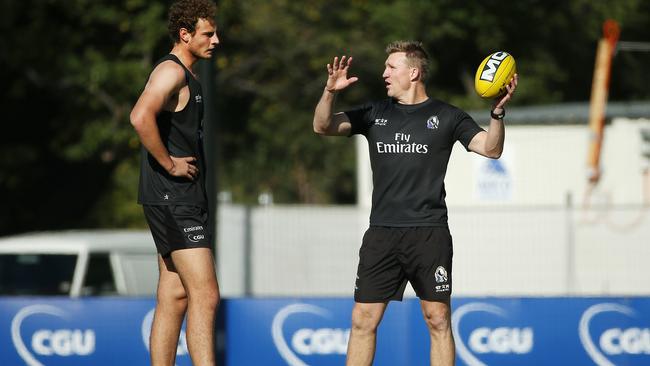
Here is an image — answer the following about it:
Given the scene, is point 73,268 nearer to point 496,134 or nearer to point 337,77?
point 337,77

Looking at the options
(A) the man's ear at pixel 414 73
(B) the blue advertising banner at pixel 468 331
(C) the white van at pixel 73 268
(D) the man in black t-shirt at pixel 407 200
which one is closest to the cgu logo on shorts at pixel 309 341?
(B) the blue advertising banner at pixel 468 331

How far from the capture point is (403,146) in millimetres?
7625

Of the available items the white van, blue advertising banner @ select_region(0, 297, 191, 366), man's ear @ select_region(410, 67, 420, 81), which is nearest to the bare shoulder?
man's ear @ select_region(410, 67, 420, 81)

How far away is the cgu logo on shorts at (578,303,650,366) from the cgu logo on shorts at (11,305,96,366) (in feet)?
11.6

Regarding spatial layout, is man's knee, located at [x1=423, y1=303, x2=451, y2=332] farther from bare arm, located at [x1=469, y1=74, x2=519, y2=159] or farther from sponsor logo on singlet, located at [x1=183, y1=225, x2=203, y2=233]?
sponsor logo on singlet, located at [x1=183, y1=225, x2=203, y2=233]

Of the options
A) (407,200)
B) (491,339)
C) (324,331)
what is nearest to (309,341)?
(324,331)

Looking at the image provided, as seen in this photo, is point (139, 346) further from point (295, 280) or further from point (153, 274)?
point (295, 280)

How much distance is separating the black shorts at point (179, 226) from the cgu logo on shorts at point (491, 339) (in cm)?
294

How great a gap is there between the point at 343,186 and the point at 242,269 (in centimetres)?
1613

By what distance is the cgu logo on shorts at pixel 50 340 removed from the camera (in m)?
9.59

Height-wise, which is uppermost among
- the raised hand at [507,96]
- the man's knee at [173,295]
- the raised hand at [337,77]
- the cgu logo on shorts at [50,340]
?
the raised hand at [337,77]

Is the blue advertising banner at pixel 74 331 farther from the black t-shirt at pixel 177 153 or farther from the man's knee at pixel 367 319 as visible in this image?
the black t-shirt at pixel 177 153

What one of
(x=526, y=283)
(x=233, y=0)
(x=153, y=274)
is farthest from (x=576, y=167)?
(x=233, y=0)

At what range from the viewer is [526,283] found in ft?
49.6
